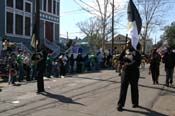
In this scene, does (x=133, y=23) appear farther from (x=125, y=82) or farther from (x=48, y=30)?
(x=48, y=30)

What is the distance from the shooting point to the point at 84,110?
1258 centimetres

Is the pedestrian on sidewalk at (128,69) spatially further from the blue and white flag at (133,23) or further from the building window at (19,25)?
the building window at (19,25)

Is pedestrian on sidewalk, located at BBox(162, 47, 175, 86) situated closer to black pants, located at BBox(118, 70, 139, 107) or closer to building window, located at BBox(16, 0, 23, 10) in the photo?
black pants, located at BBox(118, 70, 139, 107)

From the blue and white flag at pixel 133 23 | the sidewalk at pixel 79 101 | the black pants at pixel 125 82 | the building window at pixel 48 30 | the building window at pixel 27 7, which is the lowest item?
the sidewalk at pixel 79 101

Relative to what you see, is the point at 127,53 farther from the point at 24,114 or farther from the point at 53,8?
the point at 53,8

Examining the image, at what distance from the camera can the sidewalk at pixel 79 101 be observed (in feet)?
40.4

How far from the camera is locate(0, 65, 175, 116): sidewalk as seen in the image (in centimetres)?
1233

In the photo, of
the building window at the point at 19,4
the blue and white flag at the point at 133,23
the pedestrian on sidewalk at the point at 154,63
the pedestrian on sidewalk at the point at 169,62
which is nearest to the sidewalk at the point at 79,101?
the pedestrian on sidewalk at the point at 169,62

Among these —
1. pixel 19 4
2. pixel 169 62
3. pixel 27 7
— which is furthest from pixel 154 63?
pixel 27 7

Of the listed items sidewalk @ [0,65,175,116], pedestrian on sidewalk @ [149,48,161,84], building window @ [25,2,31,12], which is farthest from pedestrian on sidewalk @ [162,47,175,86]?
building window @ [25,2,31,12]

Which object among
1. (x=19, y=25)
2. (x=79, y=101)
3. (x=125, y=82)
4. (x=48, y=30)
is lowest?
(x=79, y=101)

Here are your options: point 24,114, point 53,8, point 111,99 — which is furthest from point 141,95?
point 53,8

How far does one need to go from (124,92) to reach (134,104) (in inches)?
31.3

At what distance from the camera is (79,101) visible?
47.2 ft
